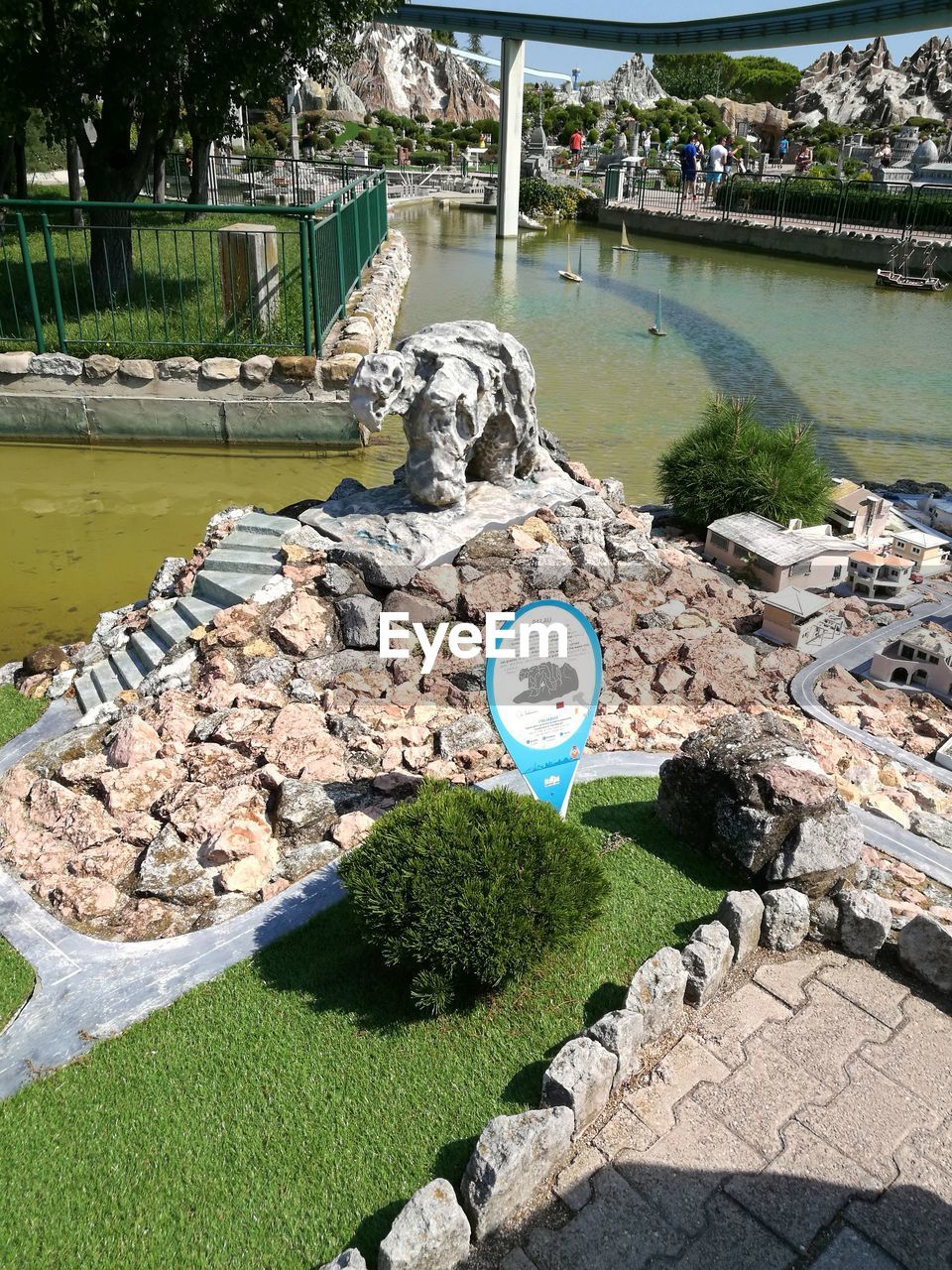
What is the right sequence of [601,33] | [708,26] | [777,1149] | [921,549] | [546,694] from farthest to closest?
[601,33] → [708,26] → [921,549] → [546,694] → [777,1149]

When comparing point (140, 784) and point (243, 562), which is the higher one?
point (243, 562)

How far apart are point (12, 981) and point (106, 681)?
2.71 meters

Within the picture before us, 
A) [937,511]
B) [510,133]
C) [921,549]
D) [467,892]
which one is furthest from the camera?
[510,133]

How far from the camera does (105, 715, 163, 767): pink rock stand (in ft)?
18.0

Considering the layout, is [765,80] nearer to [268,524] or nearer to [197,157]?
[197,157]

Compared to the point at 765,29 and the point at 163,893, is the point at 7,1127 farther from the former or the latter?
the point at 765,29

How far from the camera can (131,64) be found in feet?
40.1

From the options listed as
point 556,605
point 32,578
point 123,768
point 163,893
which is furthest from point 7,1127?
point 32,578

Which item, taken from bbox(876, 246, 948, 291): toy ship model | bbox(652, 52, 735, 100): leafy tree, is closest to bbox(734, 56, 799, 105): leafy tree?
bbox(652, 52, 735, 100): leafy tree

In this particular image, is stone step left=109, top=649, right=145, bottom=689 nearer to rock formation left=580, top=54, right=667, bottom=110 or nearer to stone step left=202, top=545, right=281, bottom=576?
stone step left=202, top=545, right=281, bottom=576

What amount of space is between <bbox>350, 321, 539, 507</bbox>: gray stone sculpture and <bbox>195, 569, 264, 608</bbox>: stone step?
1400 millimetres

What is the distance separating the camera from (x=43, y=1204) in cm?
323

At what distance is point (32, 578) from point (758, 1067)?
7267mm

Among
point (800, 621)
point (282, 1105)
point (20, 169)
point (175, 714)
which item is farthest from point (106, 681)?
point (20, 169)
